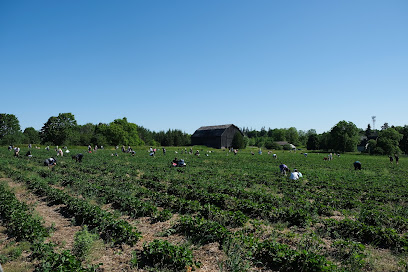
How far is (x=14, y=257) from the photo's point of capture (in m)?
6.91

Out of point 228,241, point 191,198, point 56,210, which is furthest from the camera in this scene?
point 191,198

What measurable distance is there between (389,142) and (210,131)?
2357 inches

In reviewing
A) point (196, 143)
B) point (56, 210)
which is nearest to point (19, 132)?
point (196, 143)

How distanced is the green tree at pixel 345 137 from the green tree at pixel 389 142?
26.2 ft

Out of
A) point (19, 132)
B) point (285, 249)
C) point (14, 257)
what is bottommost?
point (14, 257)

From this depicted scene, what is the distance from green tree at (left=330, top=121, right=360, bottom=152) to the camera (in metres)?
85.4

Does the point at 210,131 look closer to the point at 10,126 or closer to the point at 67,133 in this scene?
the point at 67,133

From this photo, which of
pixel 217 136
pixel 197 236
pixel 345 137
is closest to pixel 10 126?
pixel 217 136

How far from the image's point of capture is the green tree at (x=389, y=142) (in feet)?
248

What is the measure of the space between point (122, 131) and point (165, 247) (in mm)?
103336

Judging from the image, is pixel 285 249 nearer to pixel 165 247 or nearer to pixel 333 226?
pixel 165 247

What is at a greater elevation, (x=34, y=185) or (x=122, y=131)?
(x=122, y=131)

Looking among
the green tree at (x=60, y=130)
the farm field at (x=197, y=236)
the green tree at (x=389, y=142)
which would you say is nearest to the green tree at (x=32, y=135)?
the green tree at (x=60, y=130)

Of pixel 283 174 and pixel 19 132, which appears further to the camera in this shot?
pixel 19 132
